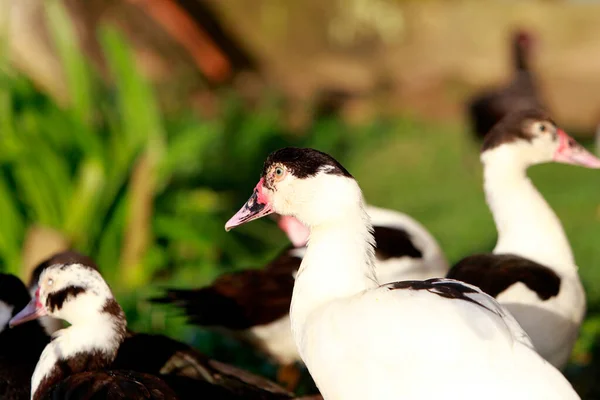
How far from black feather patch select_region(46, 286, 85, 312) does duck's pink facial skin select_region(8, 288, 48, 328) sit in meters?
0.05

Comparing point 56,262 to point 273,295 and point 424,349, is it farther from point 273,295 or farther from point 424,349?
point 424,349

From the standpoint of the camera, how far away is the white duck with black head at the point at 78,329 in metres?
3.62

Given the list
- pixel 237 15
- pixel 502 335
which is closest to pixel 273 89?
pixel 237 15

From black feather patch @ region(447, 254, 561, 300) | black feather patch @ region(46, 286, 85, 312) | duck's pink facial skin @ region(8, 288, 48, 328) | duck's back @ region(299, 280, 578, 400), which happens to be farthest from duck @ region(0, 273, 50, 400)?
black feather patch @ region(447, 254, 561, 300)

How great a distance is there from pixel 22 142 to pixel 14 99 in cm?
59

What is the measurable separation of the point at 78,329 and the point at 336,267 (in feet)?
3.61

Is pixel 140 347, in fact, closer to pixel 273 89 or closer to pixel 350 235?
pixel 350 235

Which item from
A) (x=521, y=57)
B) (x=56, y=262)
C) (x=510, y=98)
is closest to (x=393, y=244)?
(x=56, y=262)

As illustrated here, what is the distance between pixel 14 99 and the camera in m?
7.56

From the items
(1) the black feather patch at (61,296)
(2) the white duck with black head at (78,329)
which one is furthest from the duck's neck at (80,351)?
(1) the black feather patch at (61,296)

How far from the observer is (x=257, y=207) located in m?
3.70

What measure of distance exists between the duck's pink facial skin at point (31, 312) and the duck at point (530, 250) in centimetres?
175

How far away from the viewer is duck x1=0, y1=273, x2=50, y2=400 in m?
4.08

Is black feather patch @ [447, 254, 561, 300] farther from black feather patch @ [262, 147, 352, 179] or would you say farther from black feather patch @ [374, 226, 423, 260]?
black feather patch @ [262, 147, 352, 179]
